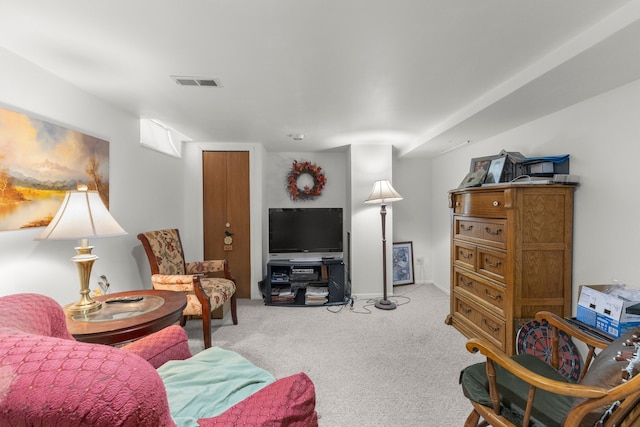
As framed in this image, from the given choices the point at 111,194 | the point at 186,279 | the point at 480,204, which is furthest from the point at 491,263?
the point at 111,194

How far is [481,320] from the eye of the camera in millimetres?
2600

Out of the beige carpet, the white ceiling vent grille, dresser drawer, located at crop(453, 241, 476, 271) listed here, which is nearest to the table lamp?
the white ceiling vent grille

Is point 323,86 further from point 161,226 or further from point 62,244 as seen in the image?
point 161,226

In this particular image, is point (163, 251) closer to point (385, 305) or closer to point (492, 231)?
point (385, 305)

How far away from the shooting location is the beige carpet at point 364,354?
183 cm

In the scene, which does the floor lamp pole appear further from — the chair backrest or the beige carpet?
the chair backrest

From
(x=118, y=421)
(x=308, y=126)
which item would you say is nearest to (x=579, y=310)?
(x=118, y=421)

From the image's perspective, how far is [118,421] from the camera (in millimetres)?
456

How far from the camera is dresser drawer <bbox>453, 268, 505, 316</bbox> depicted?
7.73ft

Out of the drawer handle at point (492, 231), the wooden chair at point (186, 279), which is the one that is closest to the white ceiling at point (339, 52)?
the drawer handle at point (492, 231)

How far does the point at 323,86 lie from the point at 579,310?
7.50ft

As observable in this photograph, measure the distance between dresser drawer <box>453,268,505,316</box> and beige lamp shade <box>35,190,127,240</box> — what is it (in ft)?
9.37

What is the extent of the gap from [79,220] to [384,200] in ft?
9.94

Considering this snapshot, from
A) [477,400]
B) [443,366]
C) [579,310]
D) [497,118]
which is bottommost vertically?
[443,366]
